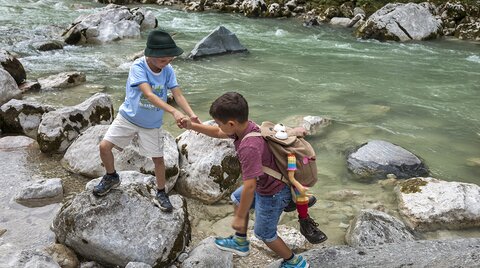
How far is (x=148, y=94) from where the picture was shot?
13.4ft

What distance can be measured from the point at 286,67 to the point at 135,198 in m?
9.69

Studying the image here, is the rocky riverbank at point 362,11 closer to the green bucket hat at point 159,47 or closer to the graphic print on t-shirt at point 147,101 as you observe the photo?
the graphic print on t-shirt at point 147,101

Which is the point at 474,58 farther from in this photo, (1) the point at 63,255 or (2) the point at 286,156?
(1) the point at 63,255

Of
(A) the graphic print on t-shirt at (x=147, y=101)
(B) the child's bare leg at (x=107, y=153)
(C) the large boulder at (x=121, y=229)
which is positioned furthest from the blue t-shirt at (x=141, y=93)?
(C) the large boulder at (x=121, y=229)

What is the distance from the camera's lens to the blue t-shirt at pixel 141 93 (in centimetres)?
425

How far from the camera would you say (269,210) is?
3678 mm

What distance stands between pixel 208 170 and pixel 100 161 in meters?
1.48

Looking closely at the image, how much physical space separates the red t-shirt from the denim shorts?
62mm

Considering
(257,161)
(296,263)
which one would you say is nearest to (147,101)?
(257,161)

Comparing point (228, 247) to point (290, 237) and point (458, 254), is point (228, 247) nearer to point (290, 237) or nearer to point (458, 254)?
point (290, 237)

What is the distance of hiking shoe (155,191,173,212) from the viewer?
185 inches

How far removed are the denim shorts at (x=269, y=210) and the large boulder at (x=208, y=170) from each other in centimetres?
223

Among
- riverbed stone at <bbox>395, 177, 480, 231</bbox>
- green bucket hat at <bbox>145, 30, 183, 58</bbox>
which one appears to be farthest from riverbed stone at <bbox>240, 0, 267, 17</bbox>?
green bucket hat at <bbox>145, 30, 183, 58</bbox>

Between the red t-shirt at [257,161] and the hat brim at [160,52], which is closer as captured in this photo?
the red t-shirt at [257,161]
